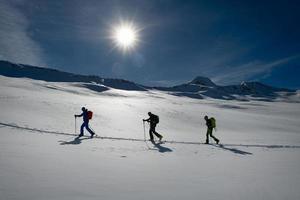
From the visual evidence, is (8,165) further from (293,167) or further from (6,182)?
(293,167)

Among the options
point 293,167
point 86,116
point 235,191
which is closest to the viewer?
point 235,191

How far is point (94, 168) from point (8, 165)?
7.05ft

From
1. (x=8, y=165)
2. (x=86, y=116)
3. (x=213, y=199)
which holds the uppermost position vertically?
(x=86, y=116)

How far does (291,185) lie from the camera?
275 inches

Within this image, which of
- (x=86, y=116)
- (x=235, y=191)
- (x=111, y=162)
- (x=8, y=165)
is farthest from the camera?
(x=86, y=116)

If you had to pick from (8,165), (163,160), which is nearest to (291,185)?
(163,160)

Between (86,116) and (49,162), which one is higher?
(86,116)

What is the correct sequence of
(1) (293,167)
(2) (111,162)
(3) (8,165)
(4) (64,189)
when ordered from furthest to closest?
(1) (293,167) < (2) (111,162) < (3) (8,165) < (4) (64,189)

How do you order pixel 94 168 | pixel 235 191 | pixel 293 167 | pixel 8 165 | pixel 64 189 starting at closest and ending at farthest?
pixel 64 189, pixel 235 191, pixel 8 165, pixel 94 168, pixel 293 167

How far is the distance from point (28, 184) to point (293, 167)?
8701 millimetres

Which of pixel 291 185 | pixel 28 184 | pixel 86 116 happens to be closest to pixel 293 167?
pixel 291 185

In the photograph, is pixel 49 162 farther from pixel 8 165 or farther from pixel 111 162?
pixel 111 162

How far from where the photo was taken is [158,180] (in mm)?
6809

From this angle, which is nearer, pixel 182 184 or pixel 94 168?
pixel 182 184
